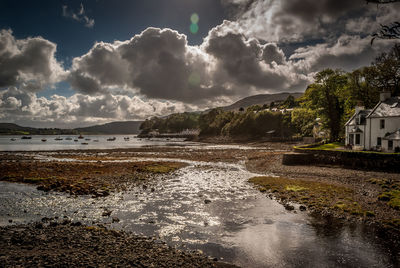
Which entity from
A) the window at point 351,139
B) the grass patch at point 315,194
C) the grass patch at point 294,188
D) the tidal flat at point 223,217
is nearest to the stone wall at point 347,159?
the tidal flat at point 223,217

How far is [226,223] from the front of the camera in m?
13.7

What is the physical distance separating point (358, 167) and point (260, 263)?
87.2 feet

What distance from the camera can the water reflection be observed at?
10.1 metres

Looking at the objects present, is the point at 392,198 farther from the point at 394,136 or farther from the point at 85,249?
the point at 85,249

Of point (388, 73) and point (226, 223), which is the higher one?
point (388, 73)

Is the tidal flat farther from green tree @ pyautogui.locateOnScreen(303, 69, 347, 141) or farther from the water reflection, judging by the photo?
green tree @ pyautogui.locateOnScreen(303, 69, 347, 141)

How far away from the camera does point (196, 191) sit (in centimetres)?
2130

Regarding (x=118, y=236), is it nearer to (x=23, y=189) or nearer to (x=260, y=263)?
(x=260, y=263)

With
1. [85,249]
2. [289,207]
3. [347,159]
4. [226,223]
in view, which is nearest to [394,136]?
[347,159]

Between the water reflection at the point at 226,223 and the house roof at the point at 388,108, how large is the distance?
25.7 m

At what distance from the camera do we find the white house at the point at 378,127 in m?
31.3

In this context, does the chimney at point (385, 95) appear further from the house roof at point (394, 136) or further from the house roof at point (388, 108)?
the house roof at point (394, 136)

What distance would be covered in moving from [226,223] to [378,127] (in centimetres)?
3170

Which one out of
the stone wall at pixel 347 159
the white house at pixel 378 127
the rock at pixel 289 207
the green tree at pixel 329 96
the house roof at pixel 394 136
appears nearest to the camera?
the rock at pixel 289 207
